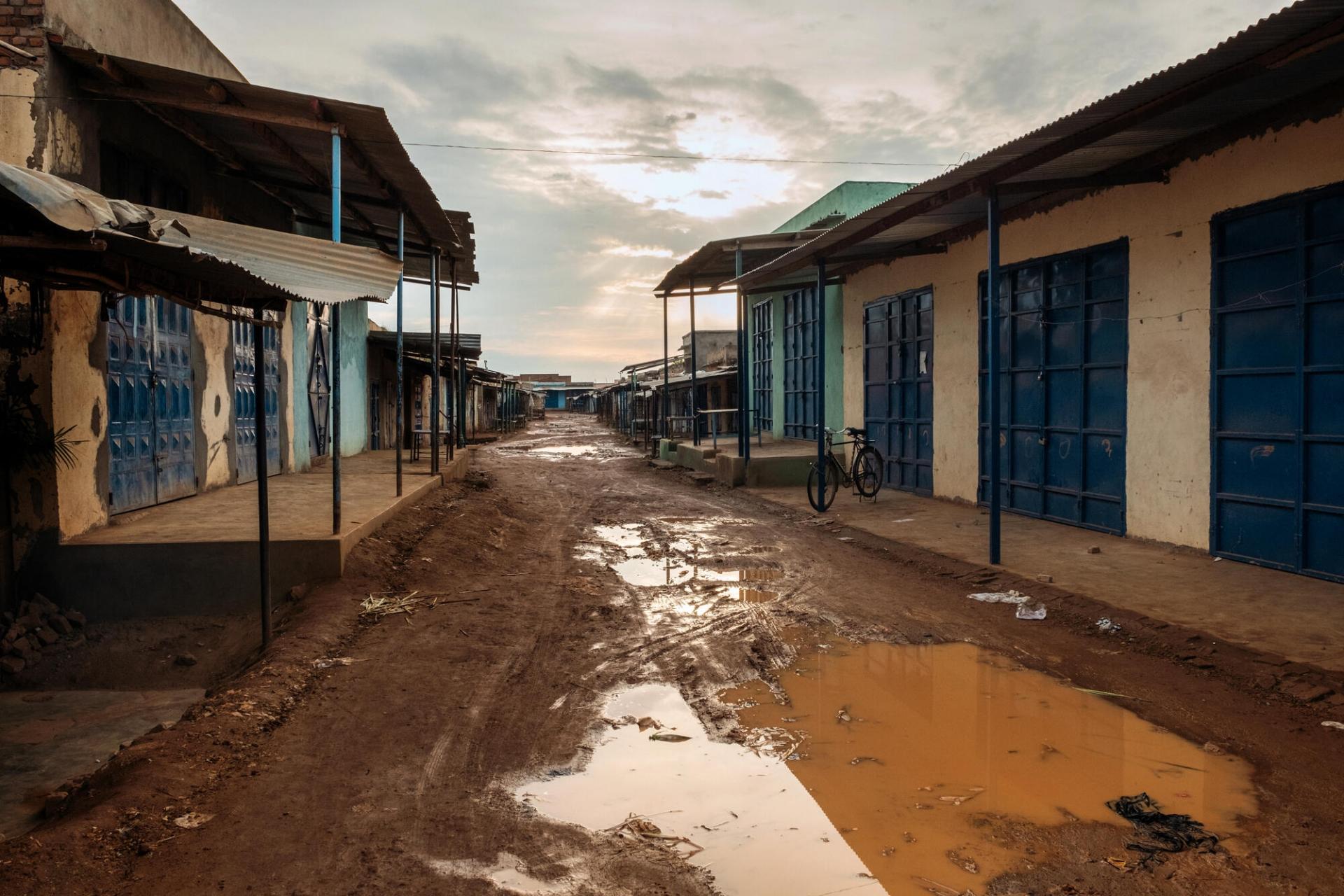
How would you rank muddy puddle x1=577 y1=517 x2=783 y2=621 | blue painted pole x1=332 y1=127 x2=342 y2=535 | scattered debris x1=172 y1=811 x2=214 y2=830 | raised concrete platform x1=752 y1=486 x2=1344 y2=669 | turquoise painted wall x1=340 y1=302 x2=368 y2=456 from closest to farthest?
scattered debris x1=172 y1=811 x2=214 y2=830 → raised concrete platform x1=752 y1=486 x2=1344 y2=669 → muddy puddle x1=577 y1=517 x2=783 y2=621 → blue painted pole x1=332 y1=127 x2=342 y2=535 → turquoise painted wall x1=340 y1=302 x2=368 y2=456

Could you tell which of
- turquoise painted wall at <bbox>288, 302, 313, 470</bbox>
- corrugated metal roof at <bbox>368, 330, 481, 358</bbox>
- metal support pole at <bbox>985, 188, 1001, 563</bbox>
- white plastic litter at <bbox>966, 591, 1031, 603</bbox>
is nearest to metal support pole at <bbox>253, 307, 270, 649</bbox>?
white plastic litter at <bbox>966, 591, 1031, 603</bbox>

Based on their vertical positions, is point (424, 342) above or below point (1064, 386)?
above

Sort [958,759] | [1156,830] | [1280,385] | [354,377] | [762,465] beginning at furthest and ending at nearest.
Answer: [354,377] < [762,465] < [1280,385] < [958,759] < [1156,830]

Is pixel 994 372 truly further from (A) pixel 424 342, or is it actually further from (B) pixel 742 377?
(A) pixel 424 342

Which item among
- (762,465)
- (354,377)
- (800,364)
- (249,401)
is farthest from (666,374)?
(249,401)

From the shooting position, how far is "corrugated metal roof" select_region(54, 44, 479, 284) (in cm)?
693

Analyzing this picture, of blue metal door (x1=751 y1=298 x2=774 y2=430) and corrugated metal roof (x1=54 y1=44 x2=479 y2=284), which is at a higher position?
corrugated metal roof (x1=54 y1=44 x2=479 y2=284)

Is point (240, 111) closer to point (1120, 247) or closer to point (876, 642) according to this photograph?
point (876, 642)

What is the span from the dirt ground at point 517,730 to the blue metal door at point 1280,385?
2108mm

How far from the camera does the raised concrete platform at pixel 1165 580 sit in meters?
5.11

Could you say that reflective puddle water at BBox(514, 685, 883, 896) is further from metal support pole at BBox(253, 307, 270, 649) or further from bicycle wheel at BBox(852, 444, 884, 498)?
bicycle wheel at BBox(852, 444, 884, 498)

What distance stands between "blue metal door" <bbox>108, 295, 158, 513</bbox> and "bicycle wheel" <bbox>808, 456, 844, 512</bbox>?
7923 mm

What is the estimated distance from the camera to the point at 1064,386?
367 inches

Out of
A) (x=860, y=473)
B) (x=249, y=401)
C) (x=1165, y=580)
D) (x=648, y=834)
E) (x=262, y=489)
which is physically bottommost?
(x=648, y=834)
